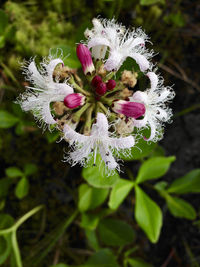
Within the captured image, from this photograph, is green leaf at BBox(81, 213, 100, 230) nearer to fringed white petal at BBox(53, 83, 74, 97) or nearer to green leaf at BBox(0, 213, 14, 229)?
green leaf at BBox(0, 213, 14, 229)

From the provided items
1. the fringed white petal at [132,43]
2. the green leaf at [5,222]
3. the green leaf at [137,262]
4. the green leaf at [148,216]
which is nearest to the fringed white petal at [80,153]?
the fringed white petal at [132,43]

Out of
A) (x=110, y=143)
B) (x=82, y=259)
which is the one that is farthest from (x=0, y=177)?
(x=110, y=143)

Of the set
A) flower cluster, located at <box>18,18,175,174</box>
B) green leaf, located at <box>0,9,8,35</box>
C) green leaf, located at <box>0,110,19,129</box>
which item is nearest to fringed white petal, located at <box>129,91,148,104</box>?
flower cluster, located at <box>18,18,175,174</box>

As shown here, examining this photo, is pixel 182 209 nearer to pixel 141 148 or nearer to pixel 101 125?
pixel 141 148

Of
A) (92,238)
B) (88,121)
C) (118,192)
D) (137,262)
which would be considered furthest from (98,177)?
(137,262)

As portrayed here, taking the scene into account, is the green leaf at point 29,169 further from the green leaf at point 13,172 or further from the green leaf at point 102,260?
the green leaf at point 102,260
